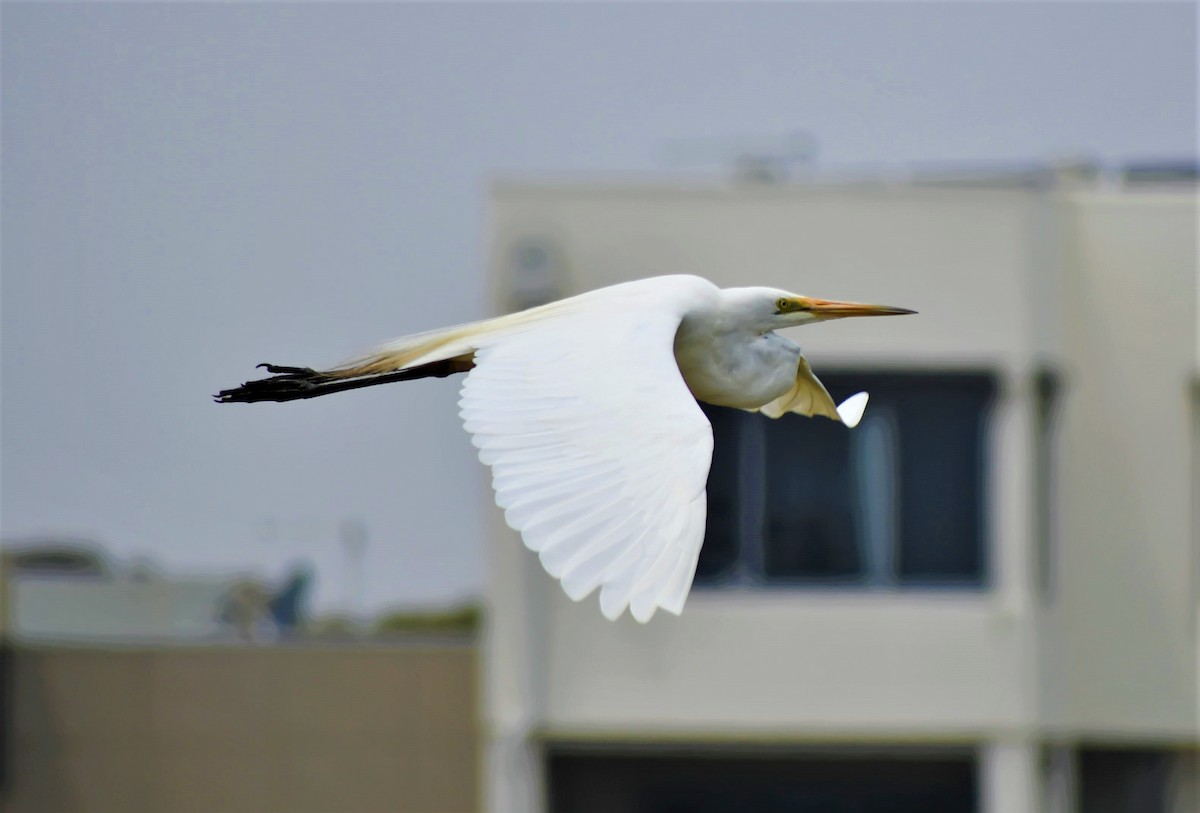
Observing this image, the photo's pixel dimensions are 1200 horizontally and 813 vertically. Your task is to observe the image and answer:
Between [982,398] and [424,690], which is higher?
[982,398]

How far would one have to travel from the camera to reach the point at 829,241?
1320cm

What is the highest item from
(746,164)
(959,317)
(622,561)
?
(746,164)

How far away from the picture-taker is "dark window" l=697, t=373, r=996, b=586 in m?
13.3

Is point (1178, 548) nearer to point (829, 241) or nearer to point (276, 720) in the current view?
point (829, 241)

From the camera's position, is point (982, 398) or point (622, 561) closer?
point (622, 561)

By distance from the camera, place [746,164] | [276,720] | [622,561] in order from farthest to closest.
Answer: [276,720] < [746,164] < [622,561]

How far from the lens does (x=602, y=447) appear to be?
432 centimetres

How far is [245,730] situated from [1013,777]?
266 inches

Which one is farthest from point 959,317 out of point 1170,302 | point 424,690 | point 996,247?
point 424,690

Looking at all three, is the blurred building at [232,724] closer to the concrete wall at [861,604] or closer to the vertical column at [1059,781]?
the concrete wall at [861,604]

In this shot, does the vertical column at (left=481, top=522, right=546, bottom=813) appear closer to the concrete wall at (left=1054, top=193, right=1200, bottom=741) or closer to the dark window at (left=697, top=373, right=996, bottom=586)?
the dark window at (left=697, top=373, right=996, bottom=586)

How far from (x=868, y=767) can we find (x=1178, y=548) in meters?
2.65

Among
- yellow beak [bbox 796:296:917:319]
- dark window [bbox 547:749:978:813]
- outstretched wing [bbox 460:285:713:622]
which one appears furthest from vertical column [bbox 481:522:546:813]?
outstretched wing [bbox 460:285:713:622]

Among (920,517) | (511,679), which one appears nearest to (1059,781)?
(920,517)
